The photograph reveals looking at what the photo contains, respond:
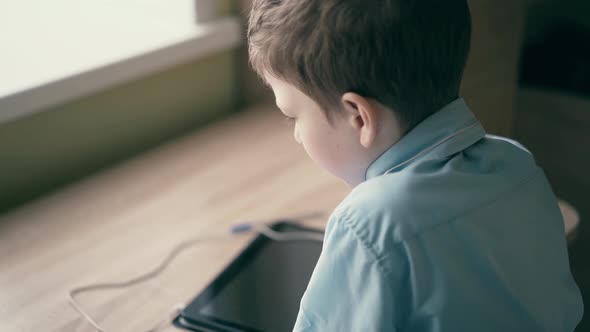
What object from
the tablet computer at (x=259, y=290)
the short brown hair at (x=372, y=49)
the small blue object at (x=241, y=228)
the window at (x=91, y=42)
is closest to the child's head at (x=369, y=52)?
the short brown hair at (x=372, y=49)

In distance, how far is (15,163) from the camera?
1.19 m

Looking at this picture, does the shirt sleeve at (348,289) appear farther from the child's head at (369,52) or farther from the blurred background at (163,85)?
the blurred background at (163,85)

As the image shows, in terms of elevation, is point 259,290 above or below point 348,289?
below

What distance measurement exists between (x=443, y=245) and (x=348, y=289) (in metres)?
0.10

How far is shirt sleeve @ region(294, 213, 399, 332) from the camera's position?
2.06 ft

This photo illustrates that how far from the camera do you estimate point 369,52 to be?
2.10 ft

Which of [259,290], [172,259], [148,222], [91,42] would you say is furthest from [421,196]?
[91,42]

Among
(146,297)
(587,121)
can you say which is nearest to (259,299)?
(146,297)

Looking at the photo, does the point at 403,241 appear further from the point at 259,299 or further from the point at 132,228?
the point at 132,228

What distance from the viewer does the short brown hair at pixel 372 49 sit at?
2.08ft

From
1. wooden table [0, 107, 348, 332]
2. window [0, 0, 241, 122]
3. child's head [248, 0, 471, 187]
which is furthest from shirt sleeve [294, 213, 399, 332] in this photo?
window [0, 0, 241, 122]

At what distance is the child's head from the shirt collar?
1 centimetres

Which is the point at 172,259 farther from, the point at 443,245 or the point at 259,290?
the point at 443,245

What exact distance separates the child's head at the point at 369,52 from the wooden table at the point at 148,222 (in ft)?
1.23
